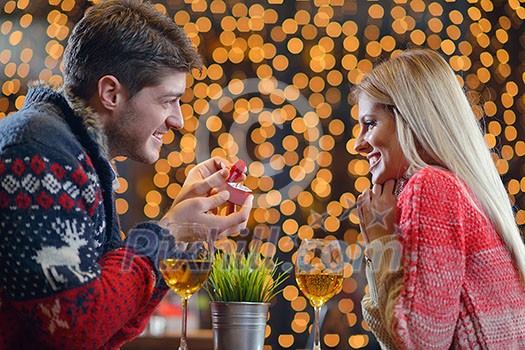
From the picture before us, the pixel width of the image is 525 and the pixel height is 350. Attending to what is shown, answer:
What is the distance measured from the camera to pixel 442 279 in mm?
1150

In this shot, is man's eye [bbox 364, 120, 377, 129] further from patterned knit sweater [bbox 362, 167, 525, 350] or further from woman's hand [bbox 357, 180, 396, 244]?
patterned knit sweater [bbox 362, 167, 525, 350]

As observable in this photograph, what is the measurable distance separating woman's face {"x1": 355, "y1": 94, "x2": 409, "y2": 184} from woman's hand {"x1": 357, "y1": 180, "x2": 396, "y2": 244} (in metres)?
0.07

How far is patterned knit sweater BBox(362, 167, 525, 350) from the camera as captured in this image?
1.14 metres

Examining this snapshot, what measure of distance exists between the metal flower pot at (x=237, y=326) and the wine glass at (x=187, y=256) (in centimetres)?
7

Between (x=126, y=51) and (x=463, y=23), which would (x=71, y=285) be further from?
(x=463, y=23)

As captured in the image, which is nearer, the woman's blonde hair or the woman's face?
the woman's blonde hair

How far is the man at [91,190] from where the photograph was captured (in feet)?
3.27

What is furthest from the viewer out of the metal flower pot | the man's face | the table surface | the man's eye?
the table surface

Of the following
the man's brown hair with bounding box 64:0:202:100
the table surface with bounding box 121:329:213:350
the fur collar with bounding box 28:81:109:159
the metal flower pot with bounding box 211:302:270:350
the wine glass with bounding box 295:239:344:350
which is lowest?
the table surface with bounding box 121:329:213:350

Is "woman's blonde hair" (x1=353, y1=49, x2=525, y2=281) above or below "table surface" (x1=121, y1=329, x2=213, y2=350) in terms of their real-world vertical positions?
above

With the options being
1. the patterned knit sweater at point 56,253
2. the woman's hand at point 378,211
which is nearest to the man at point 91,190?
the patterned knit sweater at point 56,253

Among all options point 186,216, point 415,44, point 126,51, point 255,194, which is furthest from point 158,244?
point 415,44

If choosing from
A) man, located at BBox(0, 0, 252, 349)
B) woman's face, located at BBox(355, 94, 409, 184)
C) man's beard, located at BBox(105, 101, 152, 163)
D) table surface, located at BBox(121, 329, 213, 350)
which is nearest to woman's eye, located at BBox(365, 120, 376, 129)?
woman's face, located at BBox(355, 94, 409, 184)

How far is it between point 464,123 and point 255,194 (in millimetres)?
1652
